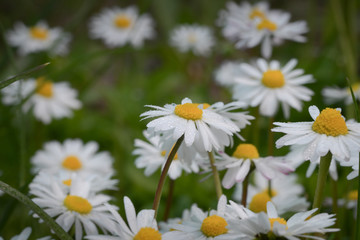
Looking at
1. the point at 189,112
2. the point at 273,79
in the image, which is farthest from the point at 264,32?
the point at 189,112

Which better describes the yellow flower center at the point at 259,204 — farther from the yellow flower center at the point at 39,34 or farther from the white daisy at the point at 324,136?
the yellow flower center at the point at 39,34

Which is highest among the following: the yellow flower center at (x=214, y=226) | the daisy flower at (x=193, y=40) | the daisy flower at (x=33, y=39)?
the daisy flower at (x=193, y=40)

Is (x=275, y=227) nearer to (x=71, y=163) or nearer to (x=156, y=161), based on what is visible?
(x=156, y=161)

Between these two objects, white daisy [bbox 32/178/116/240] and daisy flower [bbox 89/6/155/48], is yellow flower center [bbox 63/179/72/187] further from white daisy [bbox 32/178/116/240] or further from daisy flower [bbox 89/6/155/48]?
daisy flower [bbox 89/6/155/48]

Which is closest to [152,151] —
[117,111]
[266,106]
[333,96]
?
[266,106]

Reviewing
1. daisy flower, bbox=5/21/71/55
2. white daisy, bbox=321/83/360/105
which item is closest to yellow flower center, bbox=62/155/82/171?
white daisy, bbox=321/83/360/105

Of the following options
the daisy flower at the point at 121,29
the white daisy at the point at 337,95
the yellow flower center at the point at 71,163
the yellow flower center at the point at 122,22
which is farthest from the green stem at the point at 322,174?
the yellow flower center at the point at 122,22
